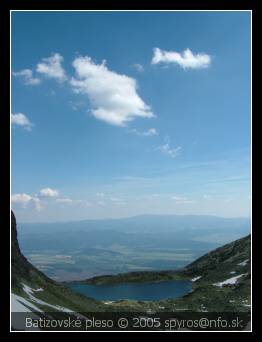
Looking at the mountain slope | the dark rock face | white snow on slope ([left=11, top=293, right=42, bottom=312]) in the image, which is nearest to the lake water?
the mountain slope

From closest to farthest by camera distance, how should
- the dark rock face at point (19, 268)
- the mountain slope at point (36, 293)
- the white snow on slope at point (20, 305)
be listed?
the white snow on slope at point (20, 305), the mountain slope at point (36, 293), the dark rock face at point (19, 268)

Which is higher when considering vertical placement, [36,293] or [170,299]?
[36,293]

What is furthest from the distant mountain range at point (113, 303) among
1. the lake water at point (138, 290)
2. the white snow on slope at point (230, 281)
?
the lake water at point (138, 290)

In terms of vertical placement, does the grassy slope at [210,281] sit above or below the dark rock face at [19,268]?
below

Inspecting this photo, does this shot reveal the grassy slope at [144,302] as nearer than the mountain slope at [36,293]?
No

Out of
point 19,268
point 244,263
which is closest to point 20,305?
point 19,268

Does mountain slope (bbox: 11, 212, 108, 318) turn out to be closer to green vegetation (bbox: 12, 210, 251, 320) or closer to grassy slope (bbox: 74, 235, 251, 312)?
green vegetation (bbox: 12, 210, 251, 320)

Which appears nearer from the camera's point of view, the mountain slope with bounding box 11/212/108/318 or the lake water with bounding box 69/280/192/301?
the mountain slope with bounding box 11/212/108/318

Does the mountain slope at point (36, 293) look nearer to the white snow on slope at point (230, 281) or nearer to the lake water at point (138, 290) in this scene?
the lake water at point (138, 290)

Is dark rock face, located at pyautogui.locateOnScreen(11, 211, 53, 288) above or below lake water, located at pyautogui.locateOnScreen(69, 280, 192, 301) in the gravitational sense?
above

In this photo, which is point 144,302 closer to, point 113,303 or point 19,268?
point 113,303
